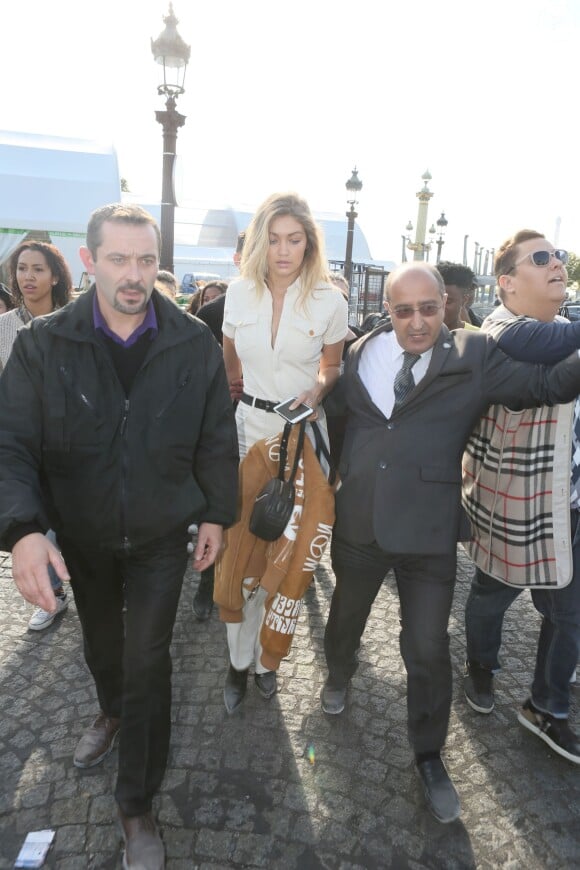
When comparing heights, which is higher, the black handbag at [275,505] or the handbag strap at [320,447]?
the handbag strap at [320,447]

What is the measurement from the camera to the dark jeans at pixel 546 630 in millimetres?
2684

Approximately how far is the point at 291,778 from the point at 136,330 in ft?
6.35

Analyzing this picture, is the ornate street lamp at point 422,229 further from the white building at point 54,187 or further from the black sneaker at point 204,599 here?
the black sneaker at point 204,599

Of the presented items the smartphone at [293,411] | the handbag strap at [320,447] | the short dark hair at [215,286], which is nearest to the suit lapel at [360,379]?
the smartphone at [293,411]

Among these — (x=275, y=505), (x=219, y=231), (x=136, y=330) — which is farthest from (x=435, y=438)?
(x=219, y=231)

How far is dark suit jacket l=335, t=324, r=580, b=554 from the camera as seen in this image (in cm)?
239

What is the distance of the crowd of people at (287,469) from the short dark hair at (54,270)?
4.98ft

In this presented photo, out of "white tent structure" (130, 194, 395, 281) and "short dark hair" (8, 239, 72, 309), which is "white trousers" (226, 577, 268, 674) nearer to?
"short dark hair" (8, 239, 72, 309)

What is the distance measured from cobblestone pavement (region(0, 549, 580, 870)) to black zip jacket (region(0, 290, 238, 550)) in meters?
1.10

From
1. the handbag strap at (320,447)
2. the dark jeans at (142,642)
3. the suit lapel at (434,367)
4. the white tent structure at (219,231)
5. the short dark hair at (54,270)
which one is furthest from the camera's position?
the white tent structure at (219,231)

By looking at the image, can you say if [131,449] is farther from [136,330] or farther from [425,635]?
[425,635]

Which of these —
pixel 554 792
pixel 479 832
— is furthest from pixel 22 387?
pixel 554 792

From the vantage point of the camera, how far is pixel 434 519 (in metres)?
2.45

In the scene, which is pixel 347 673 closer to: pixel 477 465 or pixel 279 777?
pixel 279 777
